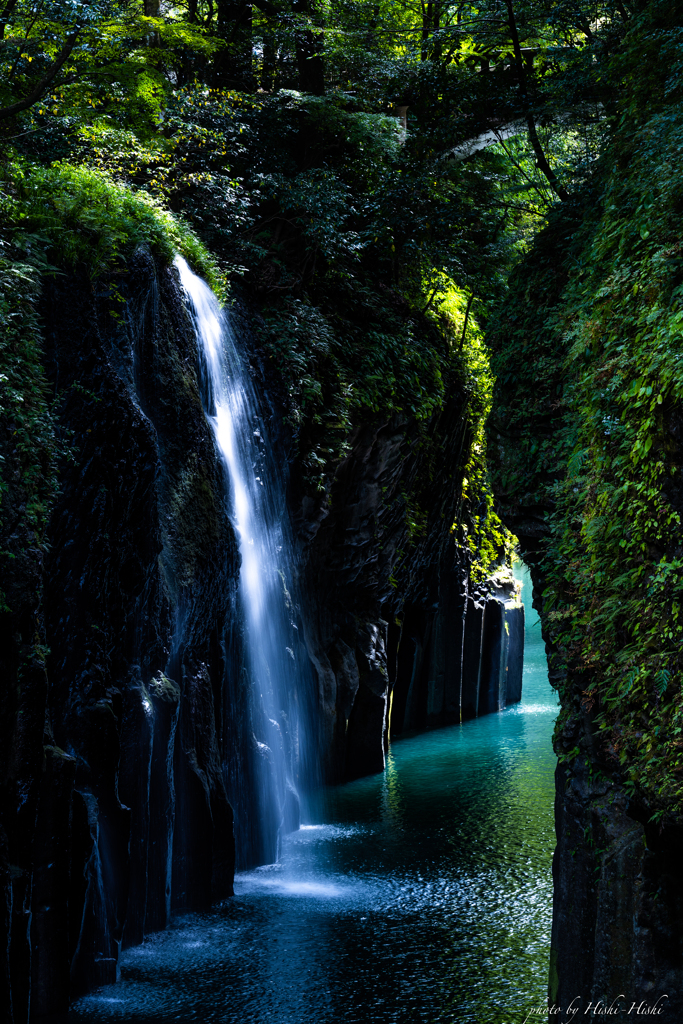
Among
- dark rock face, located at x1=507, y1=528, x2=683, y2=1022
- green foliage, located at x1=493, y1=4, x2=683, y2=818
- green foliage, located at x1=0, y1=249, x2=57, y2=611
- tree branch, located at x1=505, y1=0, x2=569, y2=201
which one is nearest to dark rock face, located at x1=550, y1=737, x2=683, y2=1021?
dark rock face, located at x1=507, y1=528, x2=683, y2=1022

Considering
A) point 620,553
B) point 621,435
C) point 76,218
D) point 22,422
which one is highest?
point 76,218

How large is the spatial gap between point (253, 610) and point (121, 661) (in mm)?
3629

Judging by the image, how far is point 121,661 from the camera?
8.69m

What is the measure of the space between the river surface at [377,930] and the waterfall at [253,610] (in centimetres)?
67

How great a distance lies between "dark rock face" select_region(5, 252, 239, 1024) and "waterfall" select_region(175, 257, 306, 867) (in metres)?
0.70

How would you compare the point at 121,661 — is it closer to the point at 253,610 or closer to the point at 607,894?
the point at 253,610

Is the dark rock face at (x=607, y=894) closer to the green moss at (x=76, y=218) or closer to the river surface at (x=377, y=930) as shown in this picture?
the river surface at (x=377, y=930)

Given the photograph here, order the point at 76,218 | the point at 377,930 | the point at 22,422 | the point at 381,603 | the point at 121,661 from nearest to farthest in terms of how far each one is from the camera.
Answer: the point at 22,422 < the point at 121,661 < the point at 377,930 < the point at 76,218 < the point at 381,603

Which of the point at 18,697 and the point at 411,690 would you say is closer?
the point at 18,697

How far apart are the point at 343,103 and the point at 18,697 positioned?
13801mm

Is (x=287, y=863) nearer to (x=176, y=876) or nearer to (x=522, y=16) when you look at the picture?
(x=176, y=876)

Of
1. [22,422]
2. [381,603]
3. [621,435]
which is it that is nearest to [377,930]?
[621,435]

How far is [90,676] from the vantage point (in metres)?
8.15

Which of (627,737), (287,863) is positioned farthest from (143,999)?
(627,737)
